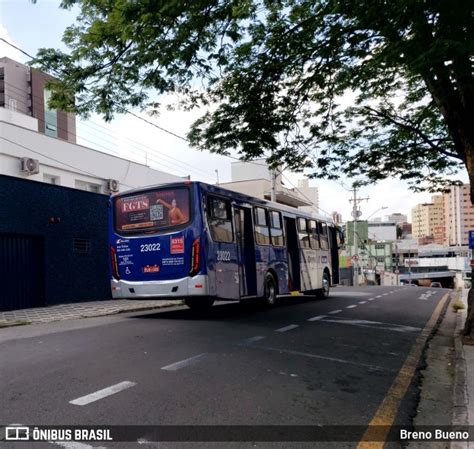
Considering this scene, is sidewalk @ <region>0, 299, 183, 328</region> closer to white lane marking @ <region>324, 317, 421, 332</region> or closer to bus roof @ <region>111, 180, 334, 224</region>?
bus roof @ <region>111, 180, 334, 224</region>

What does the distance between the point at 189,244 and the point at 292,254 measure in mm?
5703

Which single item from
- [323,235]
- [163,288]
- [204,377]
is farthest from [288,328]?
[323,235]

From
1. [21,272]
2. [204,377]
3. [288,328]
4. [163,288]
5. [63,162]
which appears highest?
[63,162]

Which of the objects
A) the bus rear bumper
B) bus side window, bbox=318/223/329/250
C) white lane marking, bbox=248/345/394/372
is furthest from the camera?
bus side window, bbox=318/223/329/250

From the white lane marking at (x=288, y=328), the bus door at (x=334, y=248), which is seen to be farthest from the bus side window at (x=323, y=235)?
the white lane marking at (x=288, y=328)

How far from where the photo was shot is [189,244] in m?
10.4

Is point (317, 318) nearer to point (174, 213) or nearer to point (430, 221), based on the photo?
point (174, 213)

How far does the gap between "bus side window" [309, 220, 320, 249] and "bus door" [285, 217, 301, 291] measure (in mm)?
1582

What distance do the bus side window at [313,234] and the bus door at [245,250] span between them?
4.85m

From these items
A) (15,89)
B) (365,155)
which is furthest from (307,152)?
(15,89)

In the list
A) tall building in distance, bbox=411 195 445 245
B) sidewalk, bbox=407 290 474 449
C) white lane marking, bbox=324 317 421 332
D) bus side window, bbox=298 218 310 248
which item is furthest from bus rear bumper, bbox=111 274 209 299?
tall building in distance, bbox=411 195 445 245

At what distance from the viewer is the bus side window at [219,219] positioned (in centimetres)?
1090

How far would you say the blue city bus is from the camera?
1045cm

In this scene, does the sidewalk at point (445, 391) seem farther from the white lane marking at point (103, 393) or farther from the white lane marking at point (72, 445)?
the white lane marking at point (103, 393)
